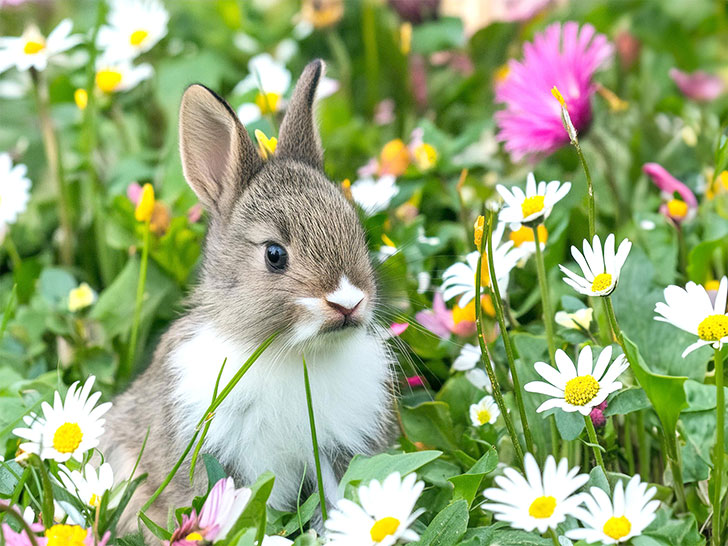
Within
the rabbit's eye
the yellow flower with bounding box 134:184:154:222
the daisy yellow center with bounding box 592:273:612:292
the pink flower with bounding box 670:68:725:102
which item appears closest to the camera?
the daisy yellow center with bounding box 592:273:612:292

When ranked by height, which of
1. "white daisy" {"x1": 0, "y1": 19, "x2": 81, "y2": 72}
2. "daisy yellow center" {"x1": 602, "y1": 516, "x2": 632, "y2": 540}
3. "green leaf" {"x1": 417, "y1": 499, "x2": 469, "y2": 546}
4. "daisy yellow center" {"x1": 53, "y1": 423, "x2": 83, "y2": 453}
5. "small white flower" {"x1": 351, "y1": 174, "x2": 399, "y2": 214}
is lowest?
"green leaf" {"x1": 417, "y1": 499, "x2": 469, "y2": 546}

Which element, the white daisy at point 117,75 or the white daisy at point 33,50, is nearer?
the white daisy at point 33,50

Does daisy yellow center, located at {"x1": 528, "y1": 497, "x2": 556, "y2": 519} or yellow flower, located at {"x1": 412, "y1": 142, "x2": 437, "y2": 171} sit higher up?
yellow flower, located at {"x1": 412, "y1": 142, "x2": 437, "y2": 171}

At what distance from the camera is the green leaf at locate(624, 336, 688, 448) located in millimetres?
2379

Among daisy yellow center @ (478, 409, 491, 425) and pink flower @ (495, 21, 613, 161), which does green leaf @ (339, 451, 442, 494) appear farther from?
pink flower @ (495, 21, 613, 161)

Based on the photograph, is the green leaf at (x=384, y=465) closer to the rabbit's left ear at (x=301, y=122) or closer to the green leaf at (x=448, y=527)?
the green leaf at (x=448, y=527)

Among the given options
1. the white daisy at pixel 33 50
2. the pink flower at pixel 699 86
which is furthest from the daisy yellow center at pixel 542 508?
the pink flower at pixel 699 86

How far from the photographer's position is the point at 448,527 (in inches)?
89.2

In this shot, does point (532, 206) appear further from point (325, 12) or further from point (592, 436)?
point (325, 12)

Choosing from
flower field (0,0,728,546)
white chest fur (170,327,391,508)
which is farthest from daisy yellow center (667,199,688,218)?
white chest fur (170,327,391,508)

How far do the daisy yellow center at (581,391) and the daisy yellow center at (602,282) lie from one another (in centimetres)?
21

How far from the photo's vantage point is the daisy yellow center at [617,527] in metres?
2.06

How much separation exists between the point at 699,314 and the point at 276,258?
3.66 feet

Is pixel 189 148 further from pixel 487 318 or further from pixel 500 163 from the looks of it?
pixel 500 163
